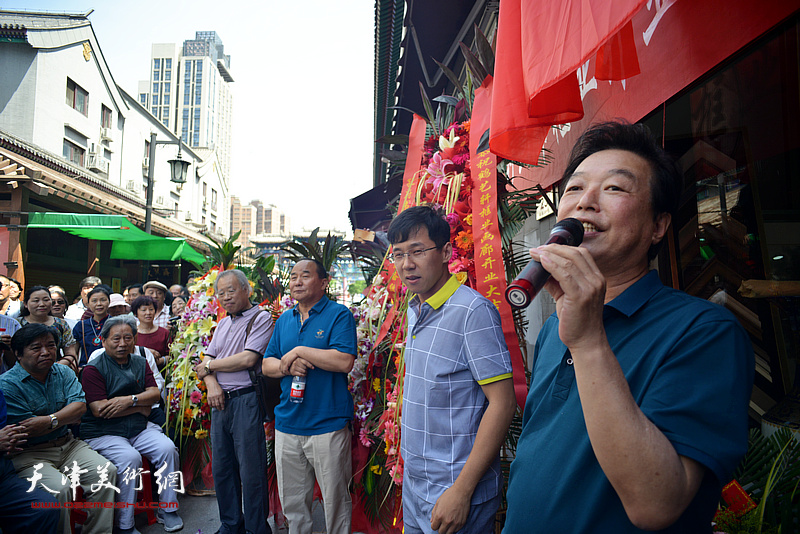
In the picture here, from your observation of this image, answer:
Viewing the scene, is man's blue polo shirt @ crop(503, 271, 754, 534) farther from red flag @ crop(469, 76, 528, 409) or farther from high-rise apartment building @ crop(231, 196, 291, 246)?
high-rise apartment building @ crop(231, 196, 291, 246)

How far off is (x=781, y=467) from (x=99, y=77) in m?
22.4

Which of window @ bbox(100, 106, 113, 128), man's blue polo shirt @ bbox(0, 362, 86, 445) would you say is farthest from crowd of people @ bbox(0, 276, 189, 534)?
window @ bbox(100, 106, 113, 128)

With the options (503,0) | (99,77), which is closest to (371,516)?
(503,0)

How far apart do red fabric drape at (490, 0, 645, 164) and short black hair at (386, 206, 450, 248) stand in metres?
0.38

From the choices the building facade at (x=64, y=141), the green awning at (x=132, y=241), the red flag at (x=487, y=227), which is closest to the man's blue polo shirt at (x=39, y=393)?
the red flag at (x=487, y=227)

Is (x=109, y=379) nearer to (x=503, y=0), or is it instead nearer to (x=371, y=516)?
(x=371, y=516)

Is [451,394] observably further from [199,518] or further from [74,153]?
[74,153]

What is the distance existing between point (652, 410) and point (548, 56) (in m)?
1.03

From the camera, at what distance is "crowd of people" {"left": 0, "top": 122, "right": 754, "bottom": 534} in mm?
747

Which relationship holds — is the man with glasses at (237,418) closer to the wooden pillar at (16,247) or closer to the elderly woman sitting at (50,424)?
the elderly woman sitting at (50,424)

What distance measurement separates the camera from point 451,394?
1.67 metres

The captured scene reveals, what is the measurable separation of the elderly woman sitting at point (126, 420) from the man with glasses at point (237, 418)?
70 centimetres

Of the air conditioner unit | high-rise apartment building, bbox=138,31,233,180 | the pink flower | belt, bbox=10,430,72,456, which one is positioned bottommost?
belt, bbox=10,430,72,456

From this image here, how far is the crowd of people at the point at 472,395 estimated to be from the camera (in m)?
0.75
